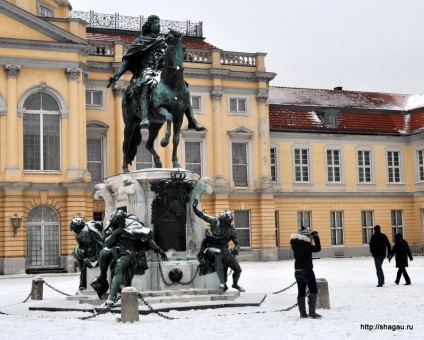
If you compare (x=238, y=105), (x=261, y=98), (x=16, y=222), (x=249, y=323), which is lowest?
(x=249, y=323)

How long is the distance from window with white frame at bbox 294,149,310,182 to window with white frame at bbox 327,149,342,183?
1483 millimetres

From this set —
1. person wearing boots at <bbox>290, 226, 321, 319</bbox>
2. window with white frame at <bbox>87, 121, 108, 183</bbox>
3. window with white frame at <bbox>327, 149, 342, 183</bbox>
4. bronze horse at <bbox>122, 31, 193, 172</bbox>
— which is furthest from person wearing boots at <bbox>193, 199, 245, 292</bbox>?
window with white frame at <bbox>327, 149, 342, 183</bbox>

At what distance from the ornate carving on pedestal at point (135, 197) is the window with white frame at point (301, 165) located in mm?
31926

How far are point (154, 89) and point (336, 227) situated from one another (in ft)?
108

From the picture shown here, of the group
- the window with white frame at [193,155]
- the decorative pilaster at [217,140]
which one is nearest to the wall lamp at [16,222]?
the window with white frame at [193,155]

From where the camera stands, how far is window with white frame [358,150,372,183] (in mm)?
47906

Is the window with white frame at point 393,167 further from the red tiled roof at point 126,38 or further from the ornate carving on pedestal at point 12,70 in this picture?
the ornate carving on pedestal at point 12,70

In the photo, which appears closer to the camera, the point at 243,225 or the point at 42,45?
the point at 42,45

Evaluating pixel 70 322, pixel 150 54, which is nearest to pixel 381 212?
pixel 150 54

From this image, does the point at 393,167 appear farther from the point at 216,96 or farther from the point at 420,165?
the point at 216,96

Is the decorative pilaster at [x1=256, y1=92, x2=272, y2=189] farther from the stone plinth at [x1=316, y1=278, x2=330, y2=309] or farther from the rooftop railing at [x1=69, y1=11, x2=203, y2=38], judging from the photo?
the stone plinth at [x1=316, y1=278, x2=330, y2=309]

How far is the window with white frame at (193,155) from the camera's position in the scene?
4241 centimetres

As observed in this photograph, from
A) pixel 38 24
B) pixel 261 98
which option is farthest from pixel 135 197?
Answer: pixel 261 98

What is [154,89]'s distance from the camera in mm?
15758
